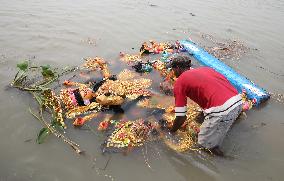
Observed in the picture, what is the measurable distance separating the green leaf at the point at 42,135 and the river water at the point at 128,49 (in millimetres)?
107

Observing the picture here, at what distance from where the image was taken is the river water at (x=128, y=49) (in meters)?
4.55

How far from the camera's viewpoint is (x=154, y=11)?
462 inches

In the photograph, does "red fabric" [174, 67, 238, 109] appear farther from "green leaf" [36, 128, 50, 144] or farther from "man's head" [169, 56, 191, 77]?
"green leaf" [36, 128, 50, 144]

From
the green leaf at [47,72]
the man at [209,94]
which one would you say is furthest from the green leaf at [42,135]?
the man at [209,94]

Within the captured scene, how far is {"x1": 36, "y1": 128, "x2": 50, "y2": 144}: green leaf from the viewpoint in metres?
4.81

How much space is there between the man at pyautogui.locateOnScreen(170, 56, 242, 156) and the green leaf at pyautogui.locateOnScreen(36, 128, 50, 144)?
86.4 inches

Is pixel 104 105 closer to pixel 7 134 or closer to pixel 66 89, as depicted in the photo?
pixel 66 89

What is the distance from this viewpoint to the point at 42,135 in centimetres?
493

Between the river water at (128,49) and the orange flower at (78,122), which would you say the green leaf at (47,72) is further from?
the orange flower at (78,122)

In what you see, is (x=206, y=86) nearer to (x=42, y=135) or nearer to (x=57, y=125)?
(x=57, y=125)

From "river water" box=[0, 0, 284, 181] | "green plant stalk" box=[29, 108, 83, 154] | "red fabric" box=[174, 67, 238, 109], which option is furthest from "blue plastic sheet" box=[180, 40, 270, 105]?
"green plant stalk" box=[29, 108, 83, 154]

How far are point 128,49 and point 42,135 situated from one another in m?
4.38

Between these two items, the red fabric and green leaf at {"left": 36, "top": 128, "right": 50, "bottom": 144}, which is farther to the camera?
green leaf at {"left": 36, "top": 128, "right": 50, "bottom": 144}

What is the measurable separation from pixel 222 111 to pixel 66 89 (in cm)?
340
